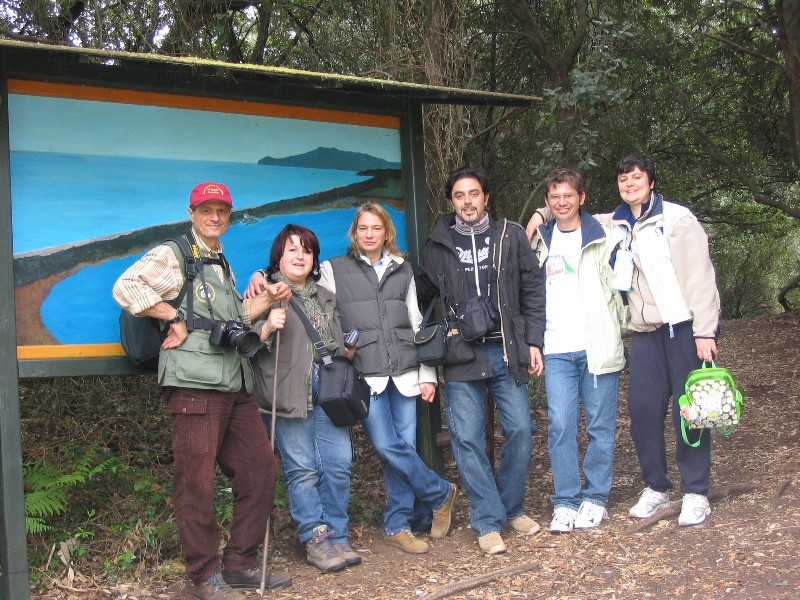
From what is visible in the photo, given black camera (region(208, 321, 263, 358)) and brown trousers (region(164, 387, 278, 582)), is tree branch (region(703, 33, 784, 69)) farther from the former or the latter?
brown trousers (region(164, 387, 278, 582))

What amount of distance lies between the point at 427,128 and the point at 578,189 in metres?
1.79

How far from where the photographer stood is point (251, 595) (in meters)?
4.28

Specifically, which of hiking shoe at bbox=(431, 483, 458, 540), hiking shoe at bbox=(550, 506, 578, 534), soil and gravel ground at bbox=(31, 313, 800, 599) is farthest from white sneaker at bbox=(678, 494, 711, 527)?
hiking shoe at bbox=(431, 483, 458, 540)

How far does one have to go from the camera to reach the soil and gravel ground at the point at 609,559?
4.06m

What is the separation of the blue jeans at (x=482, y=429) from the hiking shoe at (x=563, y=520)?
30cm

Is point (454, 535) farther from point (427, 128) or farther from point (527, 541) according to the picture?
point (427, 128)

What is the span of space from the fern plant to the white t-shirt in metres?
2.89

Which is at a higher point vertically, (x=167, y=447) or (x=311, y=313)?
(x=311, y=313)

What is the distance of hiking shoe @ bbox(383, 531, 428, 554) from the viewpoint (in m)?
4.82

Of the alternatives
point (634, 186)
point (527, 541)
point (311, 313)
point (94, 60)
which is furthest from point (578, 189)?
point (94, 60)

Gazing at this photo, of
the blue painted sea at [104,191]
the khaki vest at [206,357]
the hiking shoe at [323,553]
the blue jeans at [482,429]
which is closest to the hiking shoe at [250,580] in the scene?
the hiking shoe at [323,553]

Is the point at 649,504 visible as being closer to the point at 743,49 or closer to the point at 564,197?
the point at 564,197

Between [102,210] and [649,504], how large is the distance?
357 cm

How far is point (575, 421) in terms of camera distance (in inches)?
195
